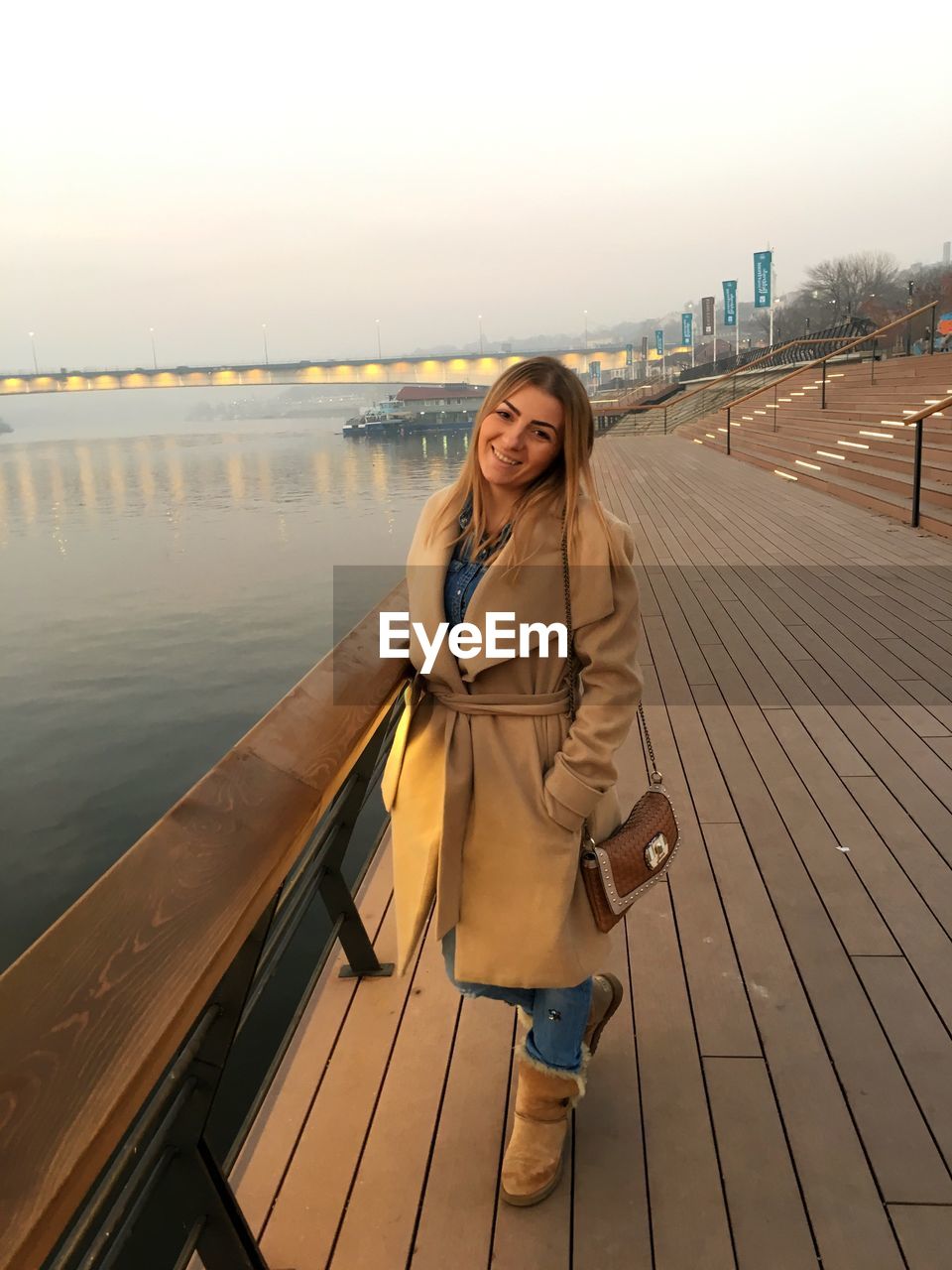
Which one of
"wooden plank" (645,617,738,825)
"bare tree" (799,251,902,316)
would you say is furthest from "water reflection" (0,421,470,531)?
"bare tree" (799,251,902,316)

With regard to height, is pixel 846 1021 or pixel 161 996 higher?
pixel 161 996

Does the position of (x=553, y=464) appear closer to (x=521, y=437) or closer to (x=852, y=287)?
(x=521, y=437)

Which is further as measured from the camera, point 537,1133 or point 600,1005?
point 600,1005

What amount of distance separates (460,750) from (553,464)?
49cm

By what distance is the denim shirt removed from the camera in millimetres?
1518

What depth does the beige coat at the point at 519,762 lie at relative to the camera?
1.44 m

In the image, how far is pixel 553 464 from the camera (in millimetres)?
1534

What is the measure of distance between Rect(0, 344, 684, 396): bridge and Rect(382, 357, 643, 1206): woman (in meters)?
75.1

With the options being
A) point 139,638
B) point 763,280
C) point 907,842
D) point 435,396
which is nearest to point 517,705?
point 907,842

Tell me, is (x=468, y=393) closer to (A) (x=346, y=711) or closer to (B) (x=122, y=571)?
(B) (x=122, y=571)

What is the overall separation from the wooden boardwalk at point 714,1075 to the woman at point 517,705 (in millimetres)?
447

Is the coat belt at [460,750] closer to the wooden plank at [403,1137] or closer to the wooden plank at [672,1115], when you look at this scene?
the wooden plank at [403,1137]

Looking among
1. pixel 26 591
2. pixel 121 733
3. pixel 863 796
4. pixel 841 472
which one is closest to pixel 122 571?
pixel 26 591

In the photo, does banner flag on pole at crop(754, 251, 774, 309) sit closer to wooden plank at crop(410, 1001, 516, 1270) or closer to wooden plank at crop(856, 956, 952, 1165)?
wooden plank at crop(856, 956, 952, 1165)
